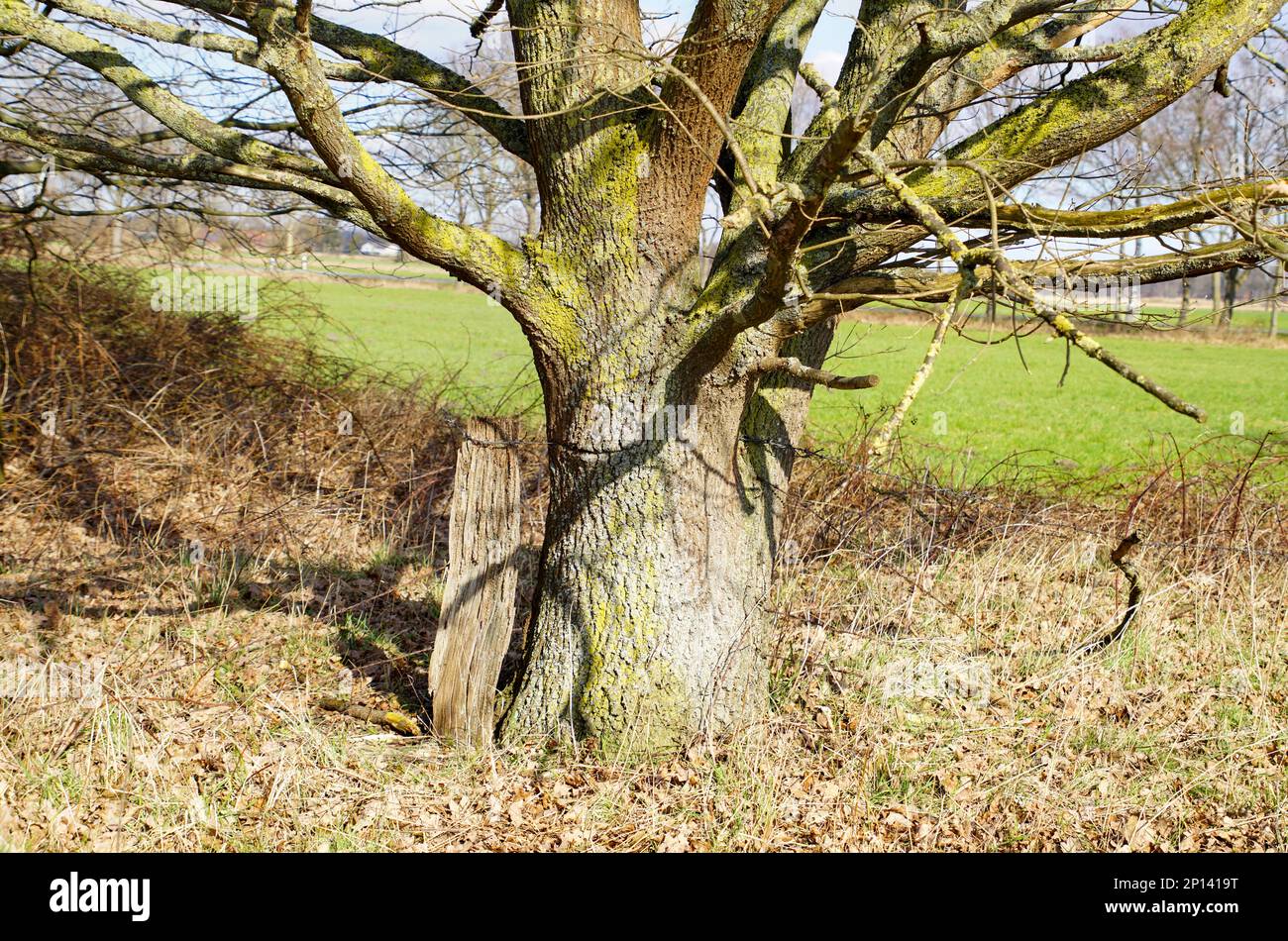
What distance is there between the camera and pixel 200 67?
6160 mm

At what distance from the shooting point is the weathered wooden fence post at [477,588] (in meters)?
4.14

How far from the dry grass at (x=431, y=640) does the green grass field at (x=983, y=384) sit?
1322mm

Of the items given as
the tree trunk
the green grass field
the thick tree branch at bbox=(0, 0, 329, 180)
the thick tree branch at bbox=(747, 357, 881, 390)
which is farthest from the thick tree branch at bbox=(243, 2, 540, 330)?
the green grass field

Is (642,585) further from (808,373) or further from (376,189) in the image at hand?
(376,189)

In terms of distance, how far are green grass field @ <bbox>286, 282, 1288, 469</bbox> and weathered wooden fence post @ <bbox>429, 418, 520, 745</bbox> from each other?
2.51m

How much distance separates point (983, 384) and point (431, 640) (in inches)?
682

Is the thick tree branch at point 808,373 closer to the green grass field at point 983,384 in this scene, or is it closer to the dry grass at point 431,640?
the dry grass at point 431,640

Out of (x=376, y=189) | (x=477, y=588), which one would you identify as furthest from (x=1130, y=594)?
(x=376, y=189)

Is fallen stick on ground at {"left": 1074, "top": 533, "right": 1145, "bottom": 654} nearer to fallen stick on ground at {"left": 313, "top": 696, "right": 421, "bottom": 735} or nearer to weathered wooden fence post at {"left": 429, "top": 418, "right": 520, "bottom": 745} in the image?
weathered wooden fence post at {"left": 429, "top": 418, "right": 520, "bottom": 745}

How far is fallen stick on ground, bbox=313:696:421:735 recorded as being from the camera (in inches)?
169

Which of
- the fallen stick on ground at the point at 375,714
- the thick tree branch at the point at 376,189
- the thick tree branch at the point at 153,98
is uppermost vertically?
the thick tree branch at the point at 153,98

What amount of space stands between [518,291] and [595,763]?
6.51 feet

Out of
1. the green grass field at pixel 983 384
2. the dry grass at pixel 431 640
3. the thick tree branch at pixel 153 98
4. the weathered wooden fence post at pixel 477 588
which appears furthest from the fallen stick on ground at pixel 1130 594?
the thick tree branch at pixel 153 98

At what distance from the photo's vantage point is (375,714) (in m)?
4.39
